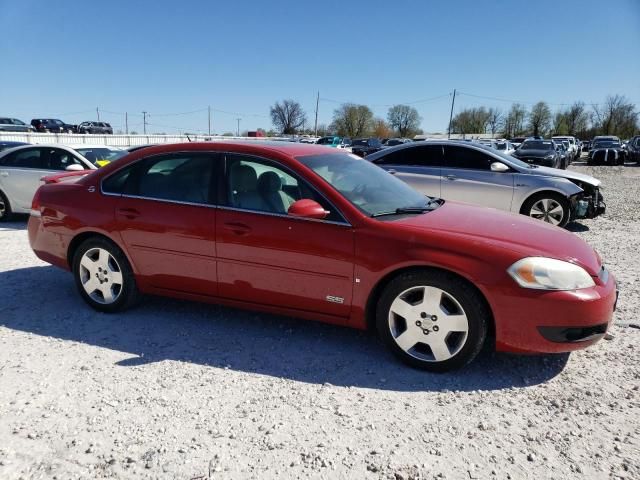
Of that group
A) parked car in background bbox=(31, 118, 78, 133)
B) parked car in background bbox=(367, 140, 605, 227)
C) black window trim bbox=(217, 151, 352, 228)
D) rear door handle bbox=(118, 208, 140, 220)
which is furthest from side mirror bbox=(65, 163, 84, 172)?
parked car in background bbox=(31, 118, 78, 133)

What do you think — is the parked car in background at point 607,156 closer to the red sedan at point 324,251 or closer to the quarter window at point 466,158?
the quarter window at point 466,158

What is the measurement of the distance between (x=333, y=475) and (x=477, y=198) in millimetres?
6807

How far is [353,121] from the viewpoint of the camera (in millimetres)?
99625

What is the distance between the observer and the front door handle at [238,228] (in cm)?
356

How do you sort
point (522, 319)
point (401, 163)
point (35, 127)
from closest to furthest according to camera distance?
point (522, 319)
point (401, 163)
point (35, 127)

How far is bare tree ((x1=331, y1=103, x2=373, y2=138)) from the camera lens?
326 feet

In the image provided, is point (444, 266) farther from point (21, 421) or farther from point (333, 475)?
point (21, 421)

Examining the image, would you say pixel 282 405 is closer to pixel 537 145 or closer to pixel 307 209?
pixel 307 209

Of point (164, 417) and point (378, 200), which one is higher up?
point (378, 200)

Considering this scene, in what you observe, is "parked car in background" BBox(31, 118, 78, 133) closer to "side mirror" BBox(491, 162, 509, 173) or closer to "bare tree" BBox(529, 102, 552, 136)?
"side mirror" BBox(491, 162, 509, 173)

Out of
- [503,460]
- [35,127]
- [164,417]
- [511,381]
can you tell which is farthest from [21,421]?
[35,127]

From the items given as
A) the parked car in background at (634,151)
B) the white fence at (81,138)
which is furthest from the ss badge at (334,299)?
the parked car in background at (634,151)

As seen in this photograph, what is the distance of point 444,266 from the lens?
305cm

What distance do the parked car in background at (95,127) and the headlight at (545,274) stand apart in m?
49.9
